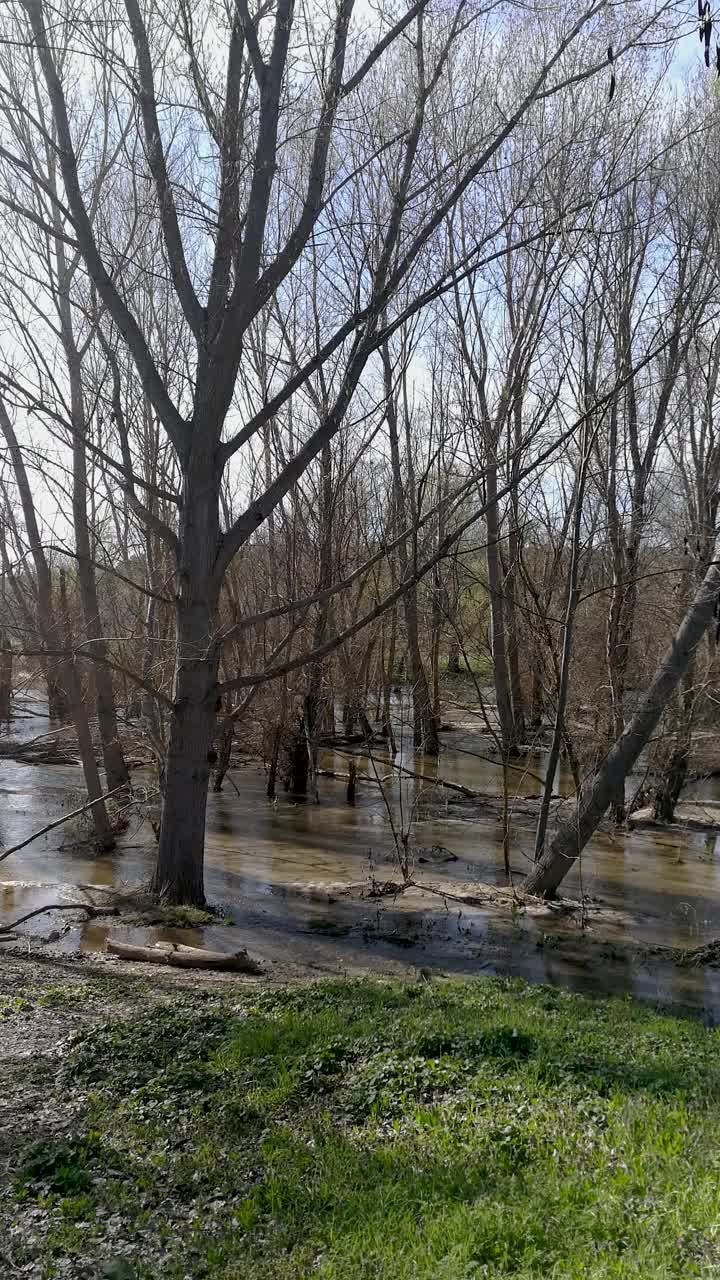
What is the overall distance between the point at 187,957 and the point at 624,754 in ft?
16.8

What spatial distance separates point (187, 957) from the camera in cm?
845

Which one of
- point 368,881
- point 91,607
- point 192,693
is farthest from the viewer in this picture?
point 91,607

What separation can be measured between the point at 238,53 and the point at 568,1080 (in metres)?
9.25

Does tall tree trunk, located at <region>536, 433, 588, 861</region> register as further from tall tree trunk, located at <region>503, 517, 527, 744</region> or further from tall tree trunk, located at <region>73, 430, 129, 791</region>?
tall tree trunk, located at <region>73, 430, 129, 791</region>

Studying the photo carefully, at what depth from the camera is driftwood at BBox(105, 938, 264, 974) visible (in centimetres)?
843

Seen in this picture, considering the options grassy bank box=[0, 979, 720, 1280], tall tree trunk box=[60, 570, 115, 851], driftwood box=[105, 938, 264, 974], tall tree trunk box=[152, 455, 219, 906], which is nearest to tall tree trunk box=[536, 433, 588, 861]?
tall tree trunk box=[152, 455, 219, 906]

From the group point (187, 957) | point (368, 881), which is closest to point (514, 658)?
point (368, 881)

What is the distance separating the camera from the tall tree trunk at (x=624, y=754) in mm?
10289

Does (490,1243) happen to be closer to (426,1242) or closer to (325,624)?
(426,1242)

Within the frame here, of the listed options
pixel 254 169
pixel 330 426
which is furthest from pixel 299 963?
pixel 254 169

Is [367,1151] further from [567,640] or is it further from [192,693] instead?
[567,640]

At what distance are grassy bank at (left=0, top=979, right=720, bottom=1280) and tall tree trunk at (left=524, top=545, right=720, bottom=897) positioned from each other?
4579 mm

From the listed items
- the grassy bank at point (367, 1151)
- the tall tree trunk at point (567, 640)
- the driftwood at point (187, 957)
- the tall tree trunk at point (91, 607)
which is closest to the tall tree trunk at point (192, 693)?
the driftwood at point (187, 957)

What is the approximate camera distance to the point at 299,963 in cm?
899
